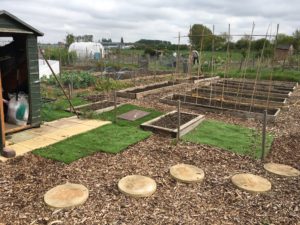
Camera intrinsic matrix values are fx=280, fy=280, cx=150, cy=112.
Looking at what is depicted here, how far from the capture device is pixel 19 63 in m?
6.05

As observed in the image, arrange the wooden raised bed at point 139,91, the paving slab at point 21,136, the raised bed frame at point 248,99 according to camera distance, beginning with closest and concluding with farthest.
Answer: the paving slab at point 21,136
the raised bed frame at point 248,99
the wooden raised bed at point 139,91

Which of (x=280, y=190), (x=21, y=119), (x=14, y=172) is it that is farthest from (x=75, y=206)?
(x=21, y=119)

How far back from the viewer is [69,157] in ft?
15.1

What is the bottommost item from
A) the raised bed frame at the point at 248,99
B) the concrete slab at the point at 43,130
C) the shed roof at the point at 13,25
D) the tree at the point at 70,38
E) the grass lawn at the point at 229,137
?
the grass lawn at the point at 229,137

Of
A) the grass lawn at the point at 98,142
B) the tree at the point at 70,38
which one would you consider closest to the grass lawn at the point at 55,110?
the grass lawn at the point at 98,142

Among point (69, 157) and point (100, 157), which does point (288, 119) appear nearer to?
point (100, 157)

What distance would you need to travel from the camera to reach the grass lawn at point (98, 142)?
4.71 m

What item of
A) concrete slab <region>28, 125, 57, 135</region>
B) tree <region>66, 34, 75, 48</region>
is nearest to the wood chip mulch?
concrete slab <region>28, 125, 57, 135</region>

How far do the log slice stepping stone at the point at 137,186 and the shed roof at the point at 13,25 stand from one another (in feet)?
10.8

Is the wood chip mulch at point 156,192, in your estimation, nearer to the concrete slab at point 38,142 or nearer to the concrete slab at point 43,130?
the concrete slab at point 38,142

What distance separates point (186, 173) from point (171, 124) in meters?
2.38

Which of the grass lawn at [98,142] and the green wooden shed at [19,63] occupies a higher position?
the green wooden shed at [19,63]

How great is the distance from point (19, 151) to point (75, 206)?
1.99 m

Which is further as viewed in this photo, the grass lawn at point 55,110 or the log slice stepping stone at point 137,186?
the grass lawn at point 55,110
